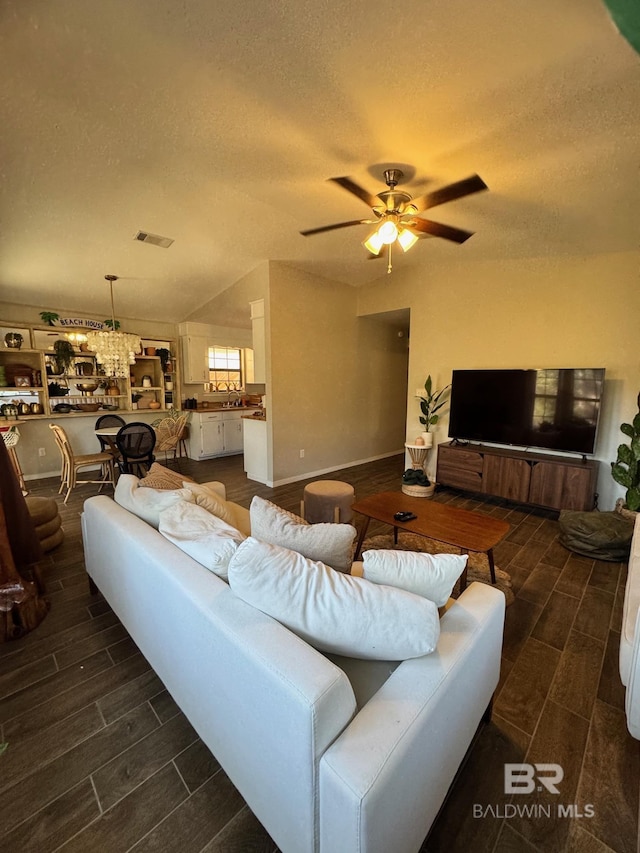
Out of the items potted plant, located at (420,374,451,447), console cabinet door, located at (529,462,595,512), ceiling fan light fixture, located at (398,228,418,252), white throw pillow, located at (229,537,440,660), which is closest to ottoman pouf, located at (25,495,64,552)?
white throw pillow, located at (229,537,440,660)

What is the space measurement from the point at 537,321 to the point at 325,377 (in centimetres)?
271

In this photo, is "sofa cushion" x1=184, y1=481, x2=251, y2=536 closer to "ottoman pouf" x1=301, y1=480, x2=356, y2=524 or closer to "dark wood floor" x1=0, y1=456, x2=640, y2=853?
"dark wood floor" x1=0, y1=456, x2=640, y2=853

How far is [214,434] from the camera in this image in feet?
20.1

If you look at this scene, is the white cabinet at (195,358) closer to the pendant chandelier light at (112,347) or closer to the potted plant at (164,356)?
the potted plant at (164,356)

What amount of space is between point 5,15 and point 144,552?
241 centimetres

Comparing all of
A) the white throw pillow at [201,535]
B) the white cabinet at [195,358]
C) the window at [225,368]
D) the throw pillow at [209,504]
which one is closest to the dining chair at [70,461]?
the white cabinet at [195,358]

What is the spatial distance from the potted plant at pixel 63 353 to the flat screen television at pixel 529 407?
211 inches

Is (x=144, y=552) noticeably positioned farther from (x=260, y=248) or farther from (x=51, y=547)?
(x=260, y=248)

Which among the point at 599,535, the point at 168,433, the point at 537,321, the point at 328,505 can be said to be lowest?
the point at 599,535

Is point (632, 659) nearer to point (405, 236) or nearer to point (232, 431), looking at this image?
point (405, 236)

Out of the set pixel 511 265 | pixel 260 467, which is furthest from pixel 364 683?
pixel 511 265

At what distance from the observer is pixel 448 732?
0.98m

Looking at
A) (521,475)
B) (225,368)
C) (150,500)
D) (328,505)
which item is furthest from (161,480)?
(225,368)

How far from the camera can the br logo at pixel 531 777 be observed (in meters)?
1.21
